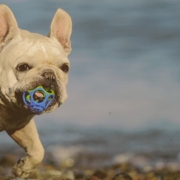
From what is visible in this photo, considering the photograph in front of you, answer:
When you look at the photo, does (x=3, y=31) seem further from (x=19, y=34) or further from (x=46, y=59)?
(x=46, y=59)

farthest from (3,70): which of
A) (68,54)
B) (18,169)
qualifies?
(18,169)

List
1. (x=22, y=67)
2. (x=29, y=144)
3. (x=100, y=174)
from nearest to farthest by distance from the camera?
(x=22, y=67) → (x=29, y=144) → (x=100, y=174)

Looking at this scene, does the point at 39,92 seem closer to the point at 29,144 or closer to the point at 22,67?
the point at 22,67

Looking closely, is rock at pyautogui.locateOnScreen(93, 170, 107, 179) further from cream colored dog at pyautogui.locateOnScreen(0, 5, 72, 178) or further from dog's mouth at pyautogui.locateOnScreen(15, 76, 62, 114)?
dog's mouth at pyautogui.locateOnScreen(15, 76, 62, 114)

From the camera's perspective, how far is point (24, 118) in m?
4.38

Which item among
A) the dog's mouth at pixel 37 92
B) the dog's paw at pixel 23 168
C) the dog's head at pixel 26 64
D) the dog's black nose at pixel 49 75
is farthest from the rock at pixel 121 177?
the dog's black nose at pixel 49 75

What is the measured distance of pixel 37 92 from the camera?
3865 mm

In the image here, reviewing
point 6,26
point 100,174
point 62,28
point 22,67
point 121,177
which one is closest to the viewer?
point 22,67

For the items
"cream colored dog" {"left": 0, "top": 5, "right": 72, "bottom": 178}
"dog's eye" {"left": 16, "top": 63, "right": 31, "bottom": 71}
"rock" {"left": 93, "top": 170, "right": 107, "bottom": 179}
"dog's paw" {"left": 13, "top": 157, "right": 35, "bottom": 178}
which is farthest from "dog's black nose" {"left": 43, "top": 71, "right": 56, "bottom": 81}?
"rock" {"left": 93, "top": 170, "right": 107, "bottom": 179}

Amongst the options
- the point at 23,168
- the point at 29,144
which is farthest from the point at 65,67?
the point at 23,168

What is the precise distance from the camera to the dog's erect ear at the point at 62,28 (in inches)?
175

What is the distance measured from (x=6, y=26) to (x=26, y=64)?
464 millimetres

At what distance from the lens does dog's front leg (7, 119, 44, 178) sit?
457cm

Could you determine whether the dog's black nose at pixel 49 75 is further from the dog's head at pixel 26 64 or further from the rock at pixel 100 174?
the rock at pixel 100 174
